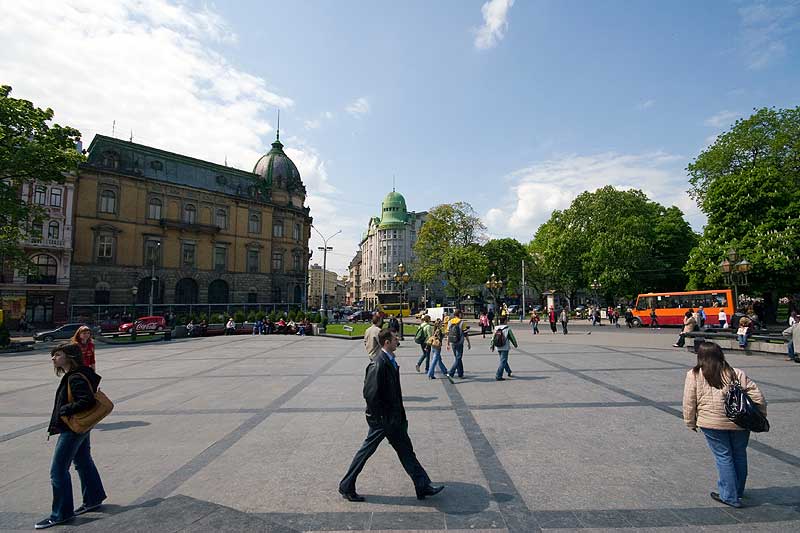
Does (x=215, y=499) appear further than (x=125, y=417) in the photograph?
No

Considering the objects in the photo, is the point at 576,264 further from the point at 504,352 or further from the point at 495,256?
the point at 504,352

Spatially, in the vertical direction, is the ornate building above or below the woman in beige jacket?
above

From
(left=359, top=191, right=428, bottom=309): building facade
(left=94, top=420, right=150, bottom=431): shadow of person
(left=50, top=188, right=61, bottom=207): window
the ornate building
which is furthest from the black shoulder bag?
(left=359, top=191, right=428, bottom=309): building facade

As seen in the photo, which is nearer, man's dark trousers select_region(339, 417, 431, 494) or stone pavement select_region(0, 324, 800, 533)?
stone pavement select_region(0, 324, 800, 533)

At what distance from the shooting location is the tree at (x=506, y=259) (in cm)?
5909

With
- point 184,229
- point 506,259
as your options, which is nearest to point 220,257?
point 184,229

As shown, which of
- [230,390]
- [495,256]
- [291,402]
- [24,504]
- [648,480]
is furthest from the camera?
[495,256]

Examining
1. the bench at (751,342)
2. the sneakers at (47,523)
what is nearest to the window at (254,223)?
the bench at (751,342)

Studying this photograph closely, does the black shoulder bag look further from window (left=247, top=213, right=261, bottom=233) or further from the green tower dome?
the green tower dome

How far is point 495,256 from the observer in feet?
195

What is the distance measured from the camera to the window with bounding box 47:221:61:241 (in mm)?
36406

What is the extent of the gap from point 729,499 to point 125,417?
9.18 meters

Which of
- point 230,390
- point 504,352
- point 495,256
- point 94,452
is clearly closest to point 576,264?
point 495,256

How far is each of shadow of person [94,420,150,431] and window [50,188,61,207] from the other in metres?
41.0
